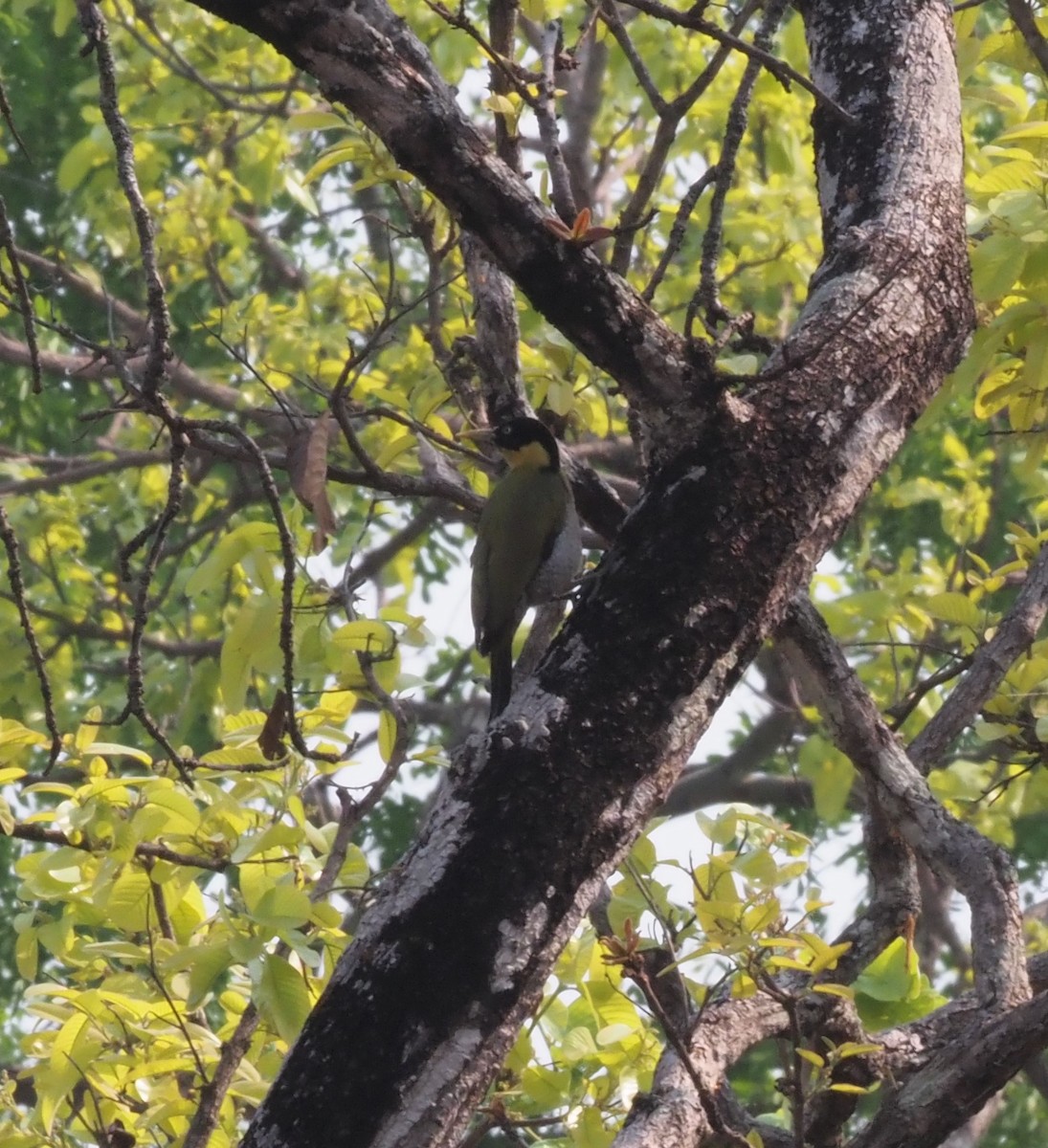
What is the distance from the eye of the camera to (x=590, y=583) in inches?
79.9

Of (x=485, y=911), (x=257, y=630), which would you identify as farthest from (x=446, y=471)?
(x=485, y=911)

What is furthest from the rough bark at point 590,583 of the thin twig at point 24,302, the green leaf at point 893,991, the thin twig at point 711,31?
the green leaf at point 893,991

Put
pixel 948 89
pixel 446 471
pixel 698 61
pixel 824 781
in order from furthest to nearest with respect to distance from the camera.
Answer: pixel 698 61, pixel 824 781, pixel 446 471, pixel 948 89

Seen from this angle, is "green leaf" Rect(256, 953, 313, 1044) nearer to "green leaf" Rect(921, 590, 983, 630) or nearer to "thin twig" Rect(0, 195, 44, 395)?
"thin twig" Rect(0, 195, 44, 395)

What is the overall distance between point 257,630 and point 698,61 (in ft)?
16.0

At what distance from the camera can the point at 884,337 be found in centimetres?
219

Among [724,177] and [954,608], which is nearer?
[724,177]

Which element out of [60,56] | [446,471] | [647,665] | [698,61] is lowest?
[647,665]

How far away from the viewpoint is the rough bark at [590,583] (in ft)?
5.39

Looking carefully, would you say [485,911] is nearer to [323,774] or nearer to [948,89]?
[323,774]

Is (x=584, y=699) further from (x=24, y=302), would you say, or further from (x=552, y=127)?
(x=552, y=127)

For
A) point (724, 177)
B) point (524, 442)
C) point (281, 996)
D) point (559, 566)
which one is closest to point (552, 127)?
point (724, 177)

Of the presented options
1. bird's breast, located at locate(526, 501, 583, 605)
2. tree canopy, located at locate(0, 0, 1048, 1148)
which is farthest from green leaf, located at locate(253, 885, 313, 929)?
bird's breast, located at locate(526, 501, 583, 605)

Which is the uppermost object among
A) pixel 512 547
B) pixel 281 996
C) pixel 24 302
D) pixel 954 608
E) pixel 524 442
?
pixel 512 547
